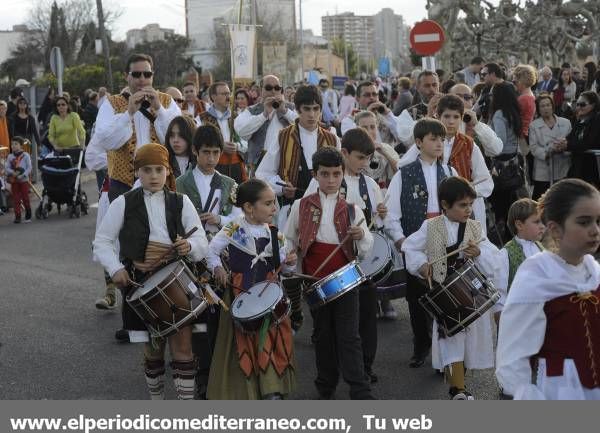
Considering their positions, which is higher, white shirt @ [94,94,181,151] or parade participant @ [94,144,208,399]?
white shirt @ [94,94,181,151]

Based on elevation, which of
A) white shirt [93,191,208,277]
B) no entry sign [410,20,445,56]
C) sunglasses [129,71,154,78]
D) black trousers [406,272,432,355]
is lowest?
Answer: black trousers [406,272,432,355]

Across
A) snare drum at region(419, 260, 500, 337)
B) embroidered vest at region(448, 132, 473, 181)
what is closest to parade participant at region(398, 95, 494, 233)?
embroidered vest at region(448, 132, 473, 181)

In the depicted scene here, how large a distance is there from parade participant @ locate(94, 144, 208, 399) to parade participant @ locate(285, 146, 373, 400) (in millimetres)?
699

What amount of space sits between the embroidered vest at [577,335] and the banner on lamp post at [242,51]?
7.23 meters

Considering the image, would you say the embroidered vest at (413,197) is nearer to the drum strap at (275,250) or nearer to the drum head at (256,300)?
the drum strap at (275,250)

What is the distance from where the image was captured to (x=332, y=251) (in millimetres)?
6441

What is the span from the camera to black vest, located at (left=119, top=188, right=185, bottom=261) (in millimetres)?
6113

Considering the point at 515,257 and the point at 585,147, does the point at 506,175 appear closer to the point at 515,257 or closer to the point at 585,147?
the point at 585,147

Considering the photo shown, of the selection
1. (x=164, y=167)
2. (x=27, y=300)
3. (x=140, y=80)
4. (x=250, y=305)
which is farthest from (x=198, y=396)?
(x=27, y=300)

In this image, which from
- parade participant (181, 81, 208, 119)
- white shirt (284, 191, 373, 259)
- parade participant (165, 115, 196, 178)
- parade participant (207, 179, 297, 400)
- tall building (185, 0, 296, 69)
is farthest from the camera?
tall building (185, 0, 296, 69)

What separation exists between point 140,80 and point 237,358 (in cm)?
267

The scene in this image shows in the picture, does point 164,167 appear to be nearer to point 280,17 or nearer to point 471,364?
point 471,364

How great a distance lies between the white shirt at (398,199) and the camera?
7.16 m

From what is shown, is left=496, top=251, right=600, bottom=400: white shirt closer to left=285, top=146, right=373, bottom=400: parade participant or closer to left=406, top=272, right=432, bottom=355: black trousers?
left=285, top=146, right=373, bottom=400: parade participant
